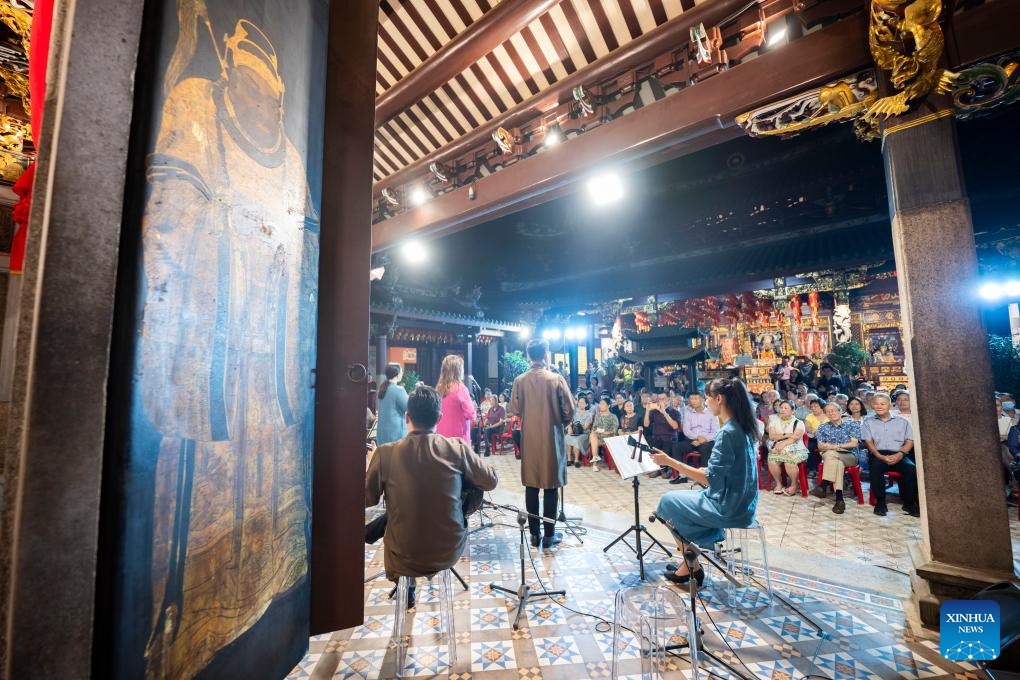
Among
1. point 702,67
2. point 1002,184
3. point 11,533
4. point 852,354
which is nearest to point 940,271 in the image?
point 702,67

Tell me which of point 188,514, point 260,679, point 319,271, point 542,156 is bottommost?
point 260,679

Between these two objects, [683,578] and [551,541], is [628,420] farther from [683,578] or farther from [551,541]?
[683,578]

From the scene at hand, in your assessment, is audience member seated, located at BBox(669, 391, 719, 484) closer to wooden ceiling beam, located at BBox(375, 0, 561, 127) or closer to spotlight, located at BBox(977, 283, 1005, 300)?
wooden ceiling beam, located at BBox(375, 0, 561, 127)

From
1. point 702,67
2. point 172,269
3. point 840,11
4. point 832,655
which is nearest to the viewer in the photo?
point 172,269

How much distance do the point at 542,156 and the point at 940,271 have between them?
335 centimetres

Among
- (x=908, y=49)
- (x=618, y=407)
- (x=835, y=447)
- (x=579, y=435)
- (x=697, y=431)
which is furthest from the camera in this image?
(x=618, y=407)

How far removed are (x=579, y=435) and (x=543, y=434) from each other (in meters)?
4.49

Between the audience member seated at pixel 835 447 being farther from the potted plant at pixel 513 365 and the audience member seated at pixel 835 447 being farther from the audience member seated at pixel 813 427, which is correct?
the potted plant at pixel 513 365

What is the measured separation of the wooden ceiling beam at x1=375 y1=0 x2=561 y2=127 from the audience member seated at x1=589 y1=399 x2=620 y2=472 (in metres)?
6.37

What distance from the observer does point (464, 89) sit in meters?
4.35

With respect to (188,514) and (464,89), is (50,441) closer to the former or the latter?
(188,514)

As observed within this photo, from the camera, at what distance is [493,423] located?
934 centimetres

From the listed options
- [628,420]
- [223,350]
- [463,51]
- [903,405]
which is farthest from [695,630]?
[628,420]

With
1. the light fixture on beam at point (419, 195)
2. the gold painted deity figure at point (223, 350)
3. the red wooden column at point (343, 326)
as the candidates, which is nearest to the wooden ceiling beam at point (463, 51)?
the light fixture on beam at point (419, 195)
